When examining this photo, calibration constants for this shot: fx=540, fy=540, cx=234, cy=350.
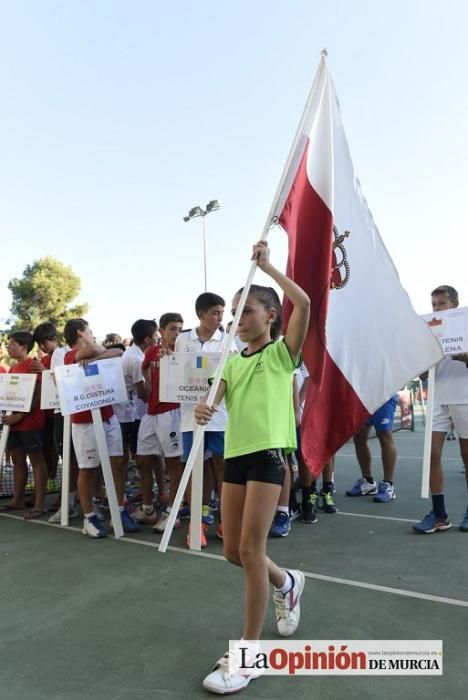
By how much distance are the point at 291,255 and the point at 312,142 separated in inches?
29.5

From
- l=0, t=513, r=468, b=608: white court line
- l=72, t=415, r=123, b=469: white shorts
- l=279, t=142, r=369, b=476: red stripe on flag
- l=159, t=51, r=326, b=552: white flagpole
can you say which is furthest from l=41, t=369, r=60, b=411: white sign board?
l=279, t=142, r=369, b=476: red stripe on flag

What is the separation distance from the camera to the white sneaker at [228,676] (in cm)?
229

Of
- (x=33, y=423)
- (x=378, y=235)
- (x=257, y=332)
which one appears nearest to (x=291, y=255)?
(x=378, y=235)

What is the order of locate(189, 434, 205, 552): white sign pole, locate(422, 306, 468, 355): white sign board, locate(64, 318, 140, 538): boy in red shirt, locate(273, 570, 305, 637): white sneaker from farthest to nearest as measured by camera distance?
locate(64, 318, 140, 538): boy in red shirt, locate(422, 306, 468, 355): white sign board, locate(189, 434, 205, 552): white sign pole, locate(273, 570, 305, 637): white sneaker

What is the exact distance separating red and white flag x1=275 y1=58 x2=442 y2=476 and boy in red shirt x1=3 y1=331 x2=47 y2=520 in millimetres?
3729

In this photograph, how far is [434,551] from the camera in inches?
161

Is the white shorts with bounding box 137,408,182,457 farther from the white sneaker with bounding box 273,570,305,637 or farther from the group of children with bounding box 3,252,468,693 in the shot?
the white sneaker with bounding box 273,570,305,637

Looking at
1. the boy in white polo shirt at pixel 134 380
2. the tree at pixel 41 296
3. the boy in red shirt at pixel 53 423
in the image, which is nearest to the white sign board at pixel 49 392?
the boy in red shirt at pixel 53 423

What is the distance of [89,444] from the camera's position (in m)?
4.94

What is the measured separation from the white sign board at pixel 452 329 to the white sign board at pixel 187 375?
1.85 metres

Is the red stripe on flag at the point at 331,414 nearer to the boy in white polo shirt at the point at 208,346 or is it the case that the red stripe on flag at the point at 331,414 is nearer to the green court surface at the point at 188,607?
the green court surface at the point at 188,607

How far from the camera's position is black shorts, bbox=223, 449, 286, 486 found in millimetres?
2461

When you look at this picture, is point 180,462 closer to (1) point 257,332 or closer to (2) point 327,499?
(2) point 327,499

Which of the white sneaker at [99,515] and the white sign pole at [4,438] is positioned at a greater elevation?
the white sign pole at [4,438]
